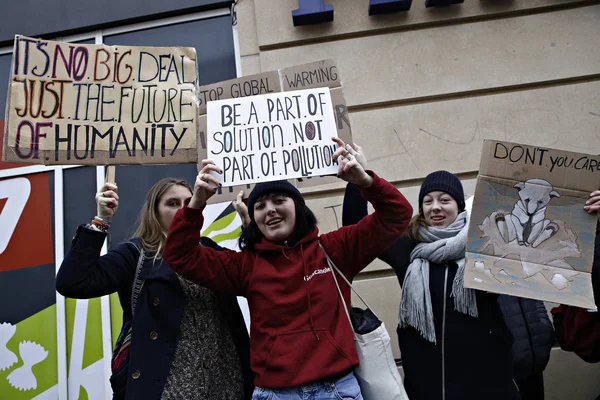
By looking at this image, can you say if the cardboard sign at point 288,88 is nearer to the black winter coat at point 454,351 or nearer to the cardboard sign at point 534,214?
the black winter coat at point 454,351

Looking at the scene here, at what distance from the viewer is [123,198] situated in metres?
4.50

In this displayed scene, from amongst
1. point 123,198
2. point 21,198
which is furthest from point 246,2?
point 21,198

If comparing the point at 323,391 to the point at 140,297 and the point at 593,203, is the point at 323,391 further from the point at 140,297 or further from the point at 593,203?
the point at 593,203

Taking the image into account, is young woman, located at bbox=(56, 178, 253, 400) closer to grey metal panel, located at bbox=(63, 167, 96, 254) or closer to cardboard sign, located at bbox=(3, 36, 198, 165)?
cardboard sign, located at bbox=(3, 36, 198, 165)

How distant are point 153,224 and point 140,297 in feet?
1.18

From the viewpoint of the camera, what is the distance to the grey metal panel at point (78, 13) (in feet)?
15.7

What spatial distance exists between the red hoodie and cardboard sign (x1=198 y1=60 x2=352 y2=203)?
0.55 m

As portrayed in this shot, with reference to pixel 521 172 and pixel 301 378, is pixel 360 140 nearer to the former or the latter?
pixel 521 172

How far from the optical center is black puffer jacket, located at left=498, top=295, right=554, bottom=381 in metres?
Answer: 2.70

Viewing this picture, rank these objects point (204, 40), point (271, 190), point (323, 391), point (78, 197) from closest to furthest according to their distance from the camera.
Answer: point (323, 391) < point (271, 190) < point (78, 197) < point (204, 40)

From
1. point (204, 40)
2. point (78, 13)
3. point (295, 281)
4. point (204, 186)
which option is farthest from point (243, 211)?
point (78, 13)

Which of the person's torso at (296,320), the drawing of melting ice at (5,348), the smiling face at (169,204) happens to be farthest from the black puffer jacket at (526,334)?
the drawing of melting ice at (5,348)

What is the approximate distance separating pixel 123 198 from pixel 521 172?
3198 mm

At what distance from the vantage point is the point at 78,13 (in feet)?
15.9
